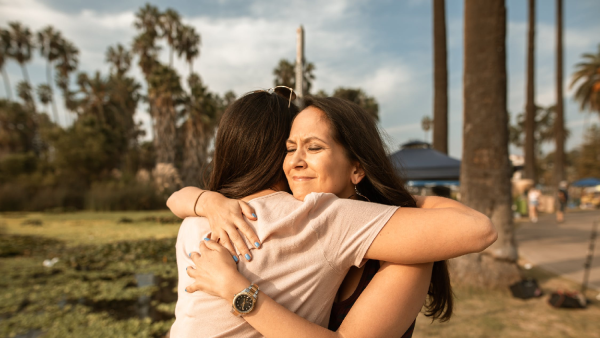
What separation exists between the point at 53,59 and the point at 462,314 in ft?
174

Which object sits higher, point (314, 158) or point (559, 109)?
point (559, 109)

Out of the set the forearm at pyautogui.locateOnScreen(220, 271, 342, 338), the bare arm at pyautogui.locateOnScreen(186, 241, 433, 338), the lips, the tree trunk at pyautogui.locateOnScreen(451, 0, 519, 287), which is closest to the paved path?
the tree trunk at pyautogui.locateOnScreen(451, 0, 519, 287)

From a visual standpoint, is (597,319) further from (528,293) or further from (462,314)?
(462,314)

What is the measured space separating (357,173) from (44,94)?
224 ft

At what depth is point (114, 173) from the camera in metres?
30.7

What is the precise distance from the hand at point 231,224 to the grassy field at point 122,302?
301 centimetres

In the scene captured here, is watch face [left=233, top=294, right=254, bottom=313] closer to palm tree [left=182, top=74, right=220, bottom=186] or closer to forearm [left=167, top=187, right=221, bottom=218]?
forearm [left=167, top=187, right=221, bottom=218]

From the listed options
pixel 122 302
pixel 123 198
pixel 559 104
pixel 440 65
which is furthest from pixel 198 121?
pixel 559 104

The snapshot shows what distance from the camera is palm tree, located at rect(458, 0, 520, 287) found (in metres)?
5.89

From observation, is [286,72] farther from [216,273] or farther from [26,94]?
[26,94]

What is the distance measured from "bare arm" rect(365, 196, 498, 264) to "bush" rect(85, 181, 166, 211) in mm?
23335

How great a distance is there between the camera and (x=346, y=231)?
1218 mm

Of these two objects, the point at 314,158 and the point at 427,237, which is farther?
the point at 314,158

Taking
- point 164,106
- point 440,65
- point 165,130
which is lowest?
point 165,130
